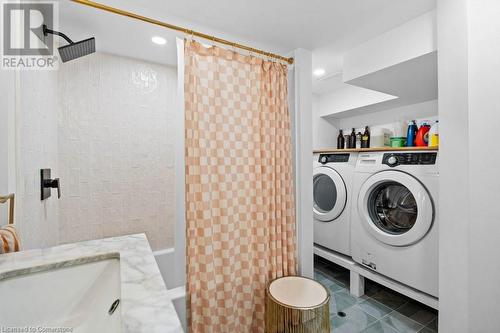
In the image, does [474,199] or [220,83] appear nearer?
[474,199]

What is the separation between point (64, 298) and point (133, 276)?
22 centimetres

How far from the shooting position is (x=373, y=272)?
6.66ft

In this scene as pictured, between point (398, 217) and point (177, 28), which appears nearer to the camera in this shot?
point (177, 28)

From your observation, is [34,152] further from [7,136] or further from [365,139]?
[365,139]

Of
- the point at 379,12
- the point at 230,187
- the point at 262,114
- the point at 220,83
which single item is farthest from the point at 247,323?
the point at 379,12

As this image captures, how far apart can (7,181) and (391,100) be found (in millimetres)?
2853

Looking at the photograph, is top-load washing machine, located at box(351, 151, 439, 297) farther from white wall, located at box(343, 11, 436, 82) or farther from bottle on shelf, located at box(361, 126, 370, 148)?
white wall, located at box(343, 11, 436, 82)

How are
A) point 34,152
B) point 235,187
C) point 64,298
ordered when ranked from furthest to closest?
point 235,187 < point 34,152 < point 64,298

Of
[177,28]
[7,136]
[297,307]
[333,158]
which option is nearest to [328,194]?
[333,158]

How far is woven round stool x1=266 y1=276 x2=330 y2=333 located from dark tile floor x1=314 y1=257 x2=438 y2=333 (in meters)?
0.42

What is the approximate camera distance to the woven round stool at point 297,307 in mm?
1312

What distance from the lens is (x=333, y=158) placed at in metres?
2.49

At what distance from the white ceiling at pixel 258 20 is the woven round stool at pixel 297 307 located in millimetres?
1759

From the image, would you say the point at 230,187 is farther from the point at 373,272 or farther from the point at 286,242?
the point at 373,272
